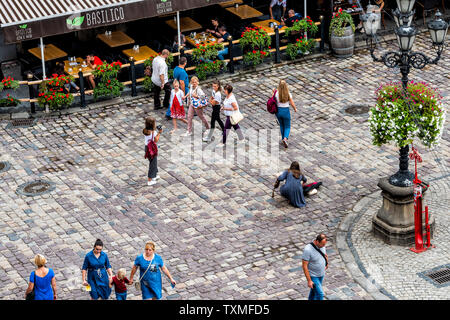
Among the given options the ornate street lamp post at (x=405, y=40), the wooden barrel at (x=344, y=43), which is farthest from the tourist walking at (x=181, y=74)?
the ornate street lamp post at (x=405, y=40)

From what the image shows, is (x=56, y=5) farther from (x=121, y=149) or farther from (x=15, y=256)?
(x=15, y=256)

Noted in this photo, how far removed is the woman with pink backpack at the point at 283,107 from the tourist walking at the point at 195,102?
1757 millimetres

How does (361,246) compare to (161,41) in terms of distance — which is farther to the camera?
(161,41)

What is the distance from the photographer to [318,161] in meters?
22.1

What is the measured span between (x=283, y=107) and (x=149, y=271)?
7439 millimetres

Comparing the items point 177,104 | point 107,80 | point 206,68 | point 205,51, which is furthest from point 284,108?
point 107,80

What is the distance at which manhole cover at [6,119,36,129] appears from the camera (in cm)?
2453

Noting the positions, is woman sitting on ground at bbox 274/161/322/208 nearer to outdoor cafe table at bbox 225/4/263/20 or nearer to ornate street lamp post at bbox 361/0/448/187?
ornate street lamp post at bbox 361/0/448/187

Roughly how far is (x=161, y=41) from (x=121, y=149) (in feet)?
21.7

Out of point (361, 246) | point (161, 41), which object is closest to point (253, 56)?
point (161, 41)

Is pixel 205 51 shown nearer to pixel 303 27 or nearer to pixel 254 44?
pixel 254 44

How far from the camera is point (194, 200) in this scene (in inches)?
813

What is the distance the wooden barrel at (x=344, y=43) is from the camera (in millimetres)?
27656

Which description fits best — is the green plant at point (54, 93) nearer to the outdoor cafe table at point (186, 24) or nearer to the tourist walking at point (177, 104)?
the tourist walking at point (177, 104)
